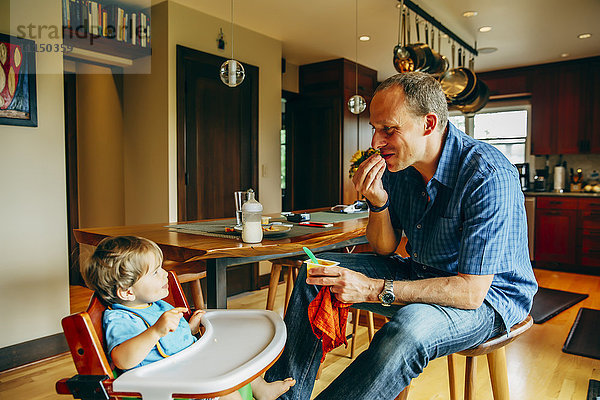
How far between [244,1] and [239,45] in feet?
2.04

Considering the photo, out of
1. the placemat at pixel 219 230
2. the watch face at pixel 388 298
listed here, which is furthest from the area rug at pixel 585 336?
the watch face at pixel 388 298

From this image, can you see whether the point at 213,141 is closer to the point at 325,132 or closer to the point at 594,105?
the point at 325,132

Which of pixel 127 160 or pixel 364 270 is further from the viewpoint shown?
pixel 127 160

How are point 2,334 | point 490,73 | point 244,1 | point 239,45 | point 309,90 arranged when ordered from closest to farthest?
point 2,334, point 244,1, point 239,45, point 309,90, point 490,73

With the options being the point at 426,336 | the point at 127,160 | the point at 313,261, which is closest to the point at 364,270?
the point at 313,261

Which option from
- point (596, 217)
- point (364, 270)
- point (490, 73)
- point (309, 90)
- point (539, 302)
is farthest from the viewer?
point (490, 73)

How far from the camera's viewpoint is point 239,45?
4.11 meters

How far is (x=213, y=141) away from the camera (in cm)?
396

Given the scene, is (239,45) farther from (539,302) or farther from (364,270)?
(539,302)

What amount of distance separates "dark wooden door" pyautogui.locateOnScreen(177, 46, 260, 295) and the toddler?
2573mm

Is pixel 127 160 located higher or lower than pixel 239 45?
lower

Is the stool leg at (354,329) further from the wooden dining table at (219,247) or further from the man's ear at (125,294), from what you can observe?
the man's ear at (125,294)

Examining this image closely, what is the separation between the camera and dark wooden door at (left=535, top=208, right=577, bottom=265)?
5.11m

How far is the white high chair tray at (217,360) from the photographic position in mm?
841
